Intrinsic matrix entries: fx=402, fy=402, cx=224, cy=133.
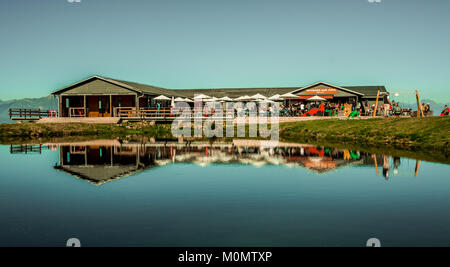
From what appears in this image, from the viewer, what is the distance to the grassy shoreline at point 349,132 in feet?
68.9

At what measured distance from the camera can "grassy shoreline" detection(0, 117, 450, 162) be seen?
21.0 meters

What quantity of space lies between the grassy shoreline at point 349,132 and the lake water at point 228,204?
612cm

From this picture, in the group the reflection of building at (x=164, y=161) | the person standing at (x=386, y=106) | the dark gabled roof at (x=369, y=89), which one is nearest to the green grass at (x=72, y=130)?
the reflection of building at (x=164, y=161)

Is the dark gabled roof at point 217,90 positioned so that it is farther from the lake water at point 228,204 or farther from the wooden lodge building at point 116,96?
the lake water at point 228,204

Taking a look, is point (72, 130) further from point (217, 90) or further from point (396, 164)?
point (396, 164)

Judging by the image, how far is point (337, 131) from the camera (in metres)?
30.3

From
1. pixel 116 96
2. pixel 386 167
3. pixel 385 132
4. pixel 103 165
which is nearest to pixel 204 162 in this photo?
pixel 103 165

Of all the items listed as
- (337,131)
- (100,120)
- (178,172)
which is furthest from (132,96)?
(178,172)

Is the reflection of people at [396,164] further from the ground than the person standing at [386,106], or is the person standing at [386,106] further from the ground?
the person standing at [386,106]

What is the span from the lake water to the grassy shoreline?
6.12 m

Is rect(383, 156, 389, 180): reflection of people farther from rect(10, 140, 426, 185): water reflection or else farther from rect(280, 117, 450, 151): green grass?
rect(280, 117, 450, 151): green grass

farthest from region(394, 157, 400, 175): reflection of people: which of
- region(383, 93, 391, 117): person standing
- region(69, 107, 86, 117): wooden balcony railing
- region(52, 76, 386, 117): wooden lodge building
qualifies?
region(69, 107, 86, 117): wooden balcony railing

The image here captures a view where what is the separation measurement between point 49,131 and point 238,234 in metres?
34.9
